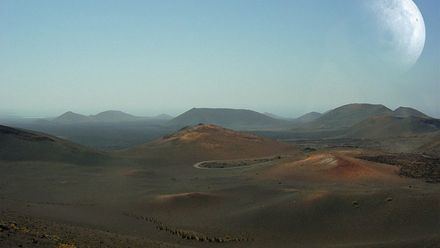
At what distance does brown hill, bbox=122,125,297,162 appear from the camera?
8338 centimetres

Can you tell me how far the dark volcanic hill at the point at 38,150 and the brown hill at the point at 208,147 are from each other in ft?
37.5

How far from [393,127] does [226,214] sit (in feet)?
497

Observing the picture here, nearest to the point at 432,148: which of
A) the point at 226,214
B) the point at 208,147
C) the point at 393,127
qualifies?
the point at 208,147

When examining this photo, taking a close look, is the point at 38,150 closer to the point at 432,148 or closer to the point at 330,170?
the point at 330,170

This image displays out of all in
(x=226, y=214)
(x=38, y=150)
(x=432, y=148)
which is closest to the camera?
(x=226, y=214)

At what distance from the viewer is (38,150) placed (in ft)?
230

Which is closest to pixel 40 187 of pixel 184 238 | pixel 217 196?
pixel 217 196

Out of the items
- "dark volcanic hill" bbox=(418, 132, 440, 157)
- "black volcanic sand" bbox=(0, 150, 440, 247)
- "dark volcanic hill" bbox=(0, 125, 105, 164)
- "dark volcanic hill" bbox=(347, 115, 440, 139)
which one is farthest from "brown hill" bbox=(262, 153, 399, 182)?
"dark volcanic hill" bbox=(347, 115, 440, 139)

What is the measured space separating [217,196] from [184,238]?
12178 millimetres

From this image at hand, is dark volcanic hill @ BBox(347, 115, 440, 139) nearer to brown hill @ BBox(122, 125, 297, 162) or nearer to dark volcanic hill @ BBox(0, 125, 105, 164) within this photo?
brown hill @ BBox(122, 125, 297, 162)

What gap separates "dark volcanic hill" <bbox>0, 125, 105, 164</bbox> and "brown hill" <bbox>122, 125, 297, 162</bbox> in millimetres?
11441

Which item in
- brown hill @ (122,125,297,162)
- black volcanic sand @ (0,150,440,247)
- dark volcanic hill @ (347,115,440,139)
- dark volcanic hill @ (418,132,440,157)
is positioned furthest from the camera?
dark volcanic hill @ (347,115,440,139)

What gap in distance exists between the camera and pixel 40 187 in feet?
160

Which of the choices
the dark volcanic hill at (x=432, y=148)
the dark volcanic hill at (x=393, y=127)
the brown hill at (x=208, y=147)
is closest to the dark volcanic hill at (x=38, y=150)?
the brown hill at (x=208, y=147)
